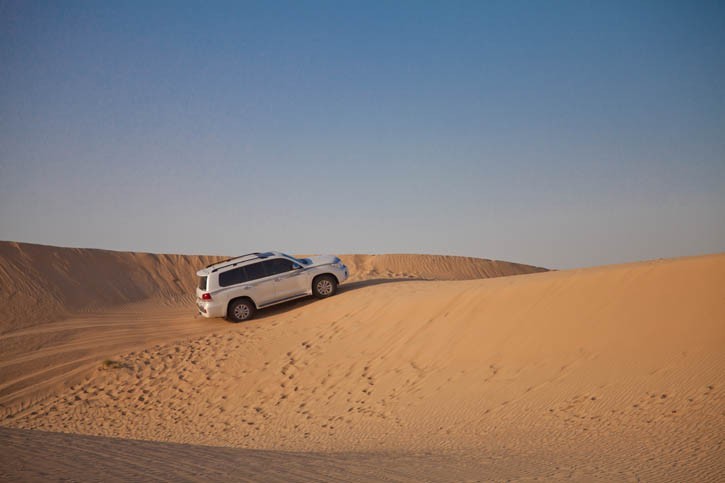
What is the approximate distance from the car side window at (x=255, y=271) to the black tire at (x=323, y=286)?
160cm

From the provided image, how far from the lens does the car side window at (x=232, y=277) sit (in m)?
15.8

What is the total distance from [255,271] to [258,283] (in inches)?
15.5

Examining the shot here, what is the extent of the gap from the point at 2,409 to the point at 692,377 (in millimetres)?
14373

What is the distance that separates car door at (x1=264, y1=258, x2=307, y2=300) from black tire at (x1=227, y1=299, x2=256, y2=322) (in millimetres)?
915

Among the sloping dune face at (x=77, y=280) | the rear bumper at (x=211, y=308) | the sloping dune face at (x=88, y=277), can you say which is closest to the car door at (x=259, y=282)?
the rear bumper at (x=211, y=308)

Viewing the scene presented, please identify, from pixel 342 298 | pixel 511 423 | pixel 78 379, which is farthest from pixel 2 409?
pixel 511 423

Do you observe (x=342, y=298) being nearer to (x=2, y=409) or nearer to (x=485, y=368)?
(x=485, y=368)

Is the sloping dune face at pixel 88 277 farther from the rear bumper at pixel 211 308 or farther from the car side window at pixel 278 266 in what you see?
the rear bumper at pixel 211 308

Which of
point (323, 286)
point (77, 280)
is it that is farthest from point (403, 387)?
point (77, 280)

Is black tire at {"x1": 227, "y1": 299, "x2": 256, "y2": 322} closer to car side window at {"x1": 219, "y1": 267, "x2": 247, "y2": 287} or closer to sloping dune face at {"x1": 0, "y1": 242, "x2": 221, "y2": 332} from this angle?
car side window at {"x1": 219, "y1": 267, "x2": 247, "y2": 287}

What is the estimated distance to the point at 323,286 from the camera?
16844 mm

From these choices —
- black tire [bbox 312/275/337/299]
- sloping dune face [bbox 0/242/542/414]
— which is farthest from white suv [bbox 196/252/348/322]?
sloping dune face [bbox 0/242/542/414]

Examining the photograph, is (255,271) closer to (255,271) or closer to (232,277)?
(255,271)

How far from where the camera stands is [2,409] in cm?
1215
